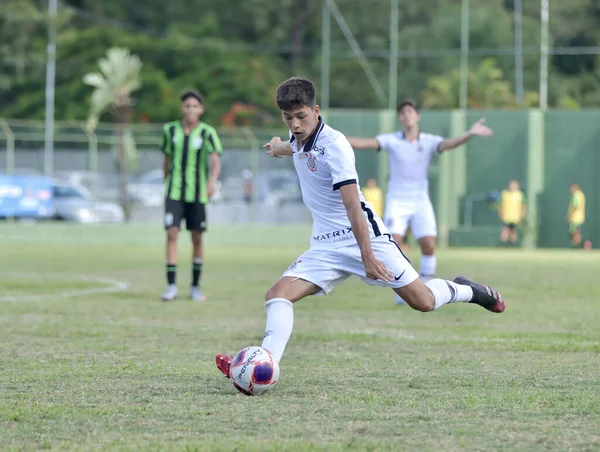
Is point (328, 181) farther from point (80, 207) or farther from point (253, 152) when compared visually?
point (253, 152)

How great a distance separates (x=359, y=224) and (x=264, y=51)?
53.2 metres

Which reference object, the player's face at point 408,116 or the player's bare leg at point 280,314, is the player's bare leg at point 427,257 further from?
the player's bare leg at point 280,314

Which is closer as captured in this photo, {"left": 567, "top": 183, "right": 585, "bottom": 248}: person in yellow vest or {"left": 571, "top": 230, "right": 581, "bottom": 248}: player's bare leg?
{"left": 567, "top": 183, "right": 585, "bottom": 248}: person in yellow vest

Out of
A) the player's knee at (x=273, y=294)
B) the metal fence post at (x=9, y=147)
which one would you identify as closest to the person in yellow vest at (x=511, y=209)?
the metal fence post at (x=9, y=147)

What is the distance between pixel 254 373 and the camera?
646 centimetres

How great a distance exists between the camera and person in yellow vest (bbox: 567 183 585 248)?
106 ft

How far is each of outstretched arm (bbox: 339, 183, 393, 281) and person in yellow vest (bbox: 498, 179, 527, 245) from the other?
2617 cm

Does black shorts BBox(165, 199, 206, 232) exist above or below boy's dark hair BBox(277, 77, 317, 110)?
below

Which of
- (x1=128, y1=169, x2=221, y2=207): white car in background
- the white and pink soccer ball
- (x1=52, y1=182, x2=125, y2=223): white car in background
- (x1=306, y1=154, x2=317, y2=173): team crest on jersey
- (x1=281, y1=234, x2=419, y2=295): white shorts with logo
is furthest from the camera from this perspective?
(x1=128, y1=169, x2=221, y2=207): white car in background

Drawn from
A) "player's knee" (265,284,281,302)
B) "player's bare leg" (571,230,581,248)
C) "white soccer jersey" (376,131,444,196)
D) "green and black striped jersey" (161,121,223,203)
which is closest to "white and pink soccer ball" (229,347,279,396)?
"player's knee" (265,284,281,302)

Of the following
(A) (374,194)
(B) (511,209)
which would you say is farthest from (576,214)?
(A) (374,194)

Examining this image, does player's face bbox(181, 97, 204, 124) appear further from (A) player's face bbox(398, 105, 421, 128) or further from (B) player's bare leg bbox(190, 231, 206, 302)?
(A) player's face bbox(398, 105, 421, 128)

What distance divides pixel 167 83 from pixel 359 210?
1923 inches

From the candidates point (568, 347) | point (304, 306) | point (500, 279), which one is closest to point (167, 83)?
point (500, 279)
